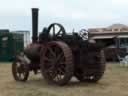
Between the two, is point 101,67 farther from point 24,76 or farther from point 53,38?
point 24,76

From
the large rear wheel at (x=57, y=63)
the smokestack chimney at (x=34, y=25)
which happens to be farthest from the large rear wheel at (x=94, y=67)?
the smokestack chimney at (x=34, y=25)

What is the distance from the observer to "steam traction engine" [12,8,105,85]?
13.6 metres

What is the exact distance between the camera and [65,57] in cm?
1335

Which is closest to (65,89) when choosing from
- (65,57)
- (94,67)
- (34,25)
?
(65,57)

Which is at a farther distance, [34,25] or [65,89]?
[34,25]

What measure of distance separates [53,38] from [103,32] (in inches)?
737

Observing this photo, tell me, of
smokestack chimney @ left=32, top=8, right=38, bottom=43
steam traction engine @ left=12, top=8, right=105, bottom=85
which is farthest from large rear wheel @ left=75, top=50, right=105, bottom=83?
smokestack chimney @ left=32, top=8, right=38, bottom=43

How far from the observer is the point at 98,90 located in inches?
492

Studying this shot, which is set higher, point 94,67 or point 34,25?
point 34,25

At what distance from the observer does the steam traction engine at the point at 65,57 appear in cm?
1356

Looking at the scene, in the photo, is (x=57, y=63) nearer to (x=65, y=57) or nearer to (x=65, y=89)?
(x=65, y=57)

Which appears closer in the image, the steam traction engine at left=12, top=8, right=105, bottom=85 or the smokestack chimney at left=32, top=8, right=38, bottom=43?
the steam traction engine at left=12, top=8, right=105, bottom=85

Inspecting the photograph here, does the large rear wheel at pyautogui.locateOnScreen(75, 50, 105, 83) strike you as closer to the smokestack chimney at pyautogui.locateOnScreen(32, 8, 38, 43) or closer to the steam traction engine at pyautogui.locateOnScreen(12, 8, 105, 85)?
the steam traction engine at pyautogui.locateOnScreen(12, 8, 105, 85)

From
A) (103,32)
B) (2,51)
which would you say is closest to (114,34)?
(103,32)
